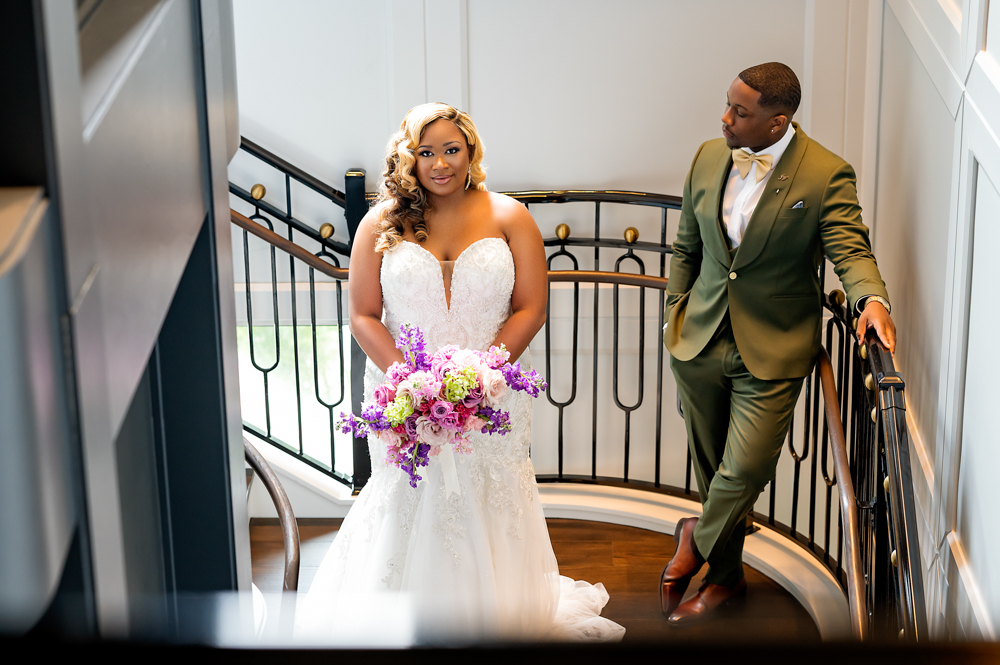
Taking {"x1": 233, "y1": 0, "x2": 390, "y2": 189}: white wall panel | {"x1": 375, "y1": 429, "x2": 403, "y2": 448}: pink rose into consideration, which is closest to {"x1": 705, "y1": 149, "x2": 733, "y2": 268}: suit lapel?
{"x1": 375, "y1": 429, "x2": 403, "y2": 448}: pink rose

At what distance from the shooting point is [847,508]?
2680 millimetres

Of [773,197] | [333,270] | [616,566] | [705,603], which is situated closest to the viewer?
[773,197]

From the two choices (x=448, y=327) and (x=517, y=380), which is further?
(x=448, y=327)

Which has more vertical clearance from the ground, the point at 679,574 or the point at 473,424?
the point at 473,424

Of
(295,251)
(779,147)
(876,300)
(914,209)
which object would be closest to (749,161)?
(779,147)

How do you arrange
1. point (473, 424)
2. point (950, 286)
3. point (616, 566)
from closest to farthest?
point (950, 286)
point (473, 424)
point (616, 566)

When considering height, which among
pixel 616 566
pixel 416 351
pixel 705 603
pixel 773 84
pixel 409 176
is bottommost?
pixel 616 566

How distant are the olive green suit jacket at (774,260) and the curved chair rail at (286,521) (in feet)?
4.69

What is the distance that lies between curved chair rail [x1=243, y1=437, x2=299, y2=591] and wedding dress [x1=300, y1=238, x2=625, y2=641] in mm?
547

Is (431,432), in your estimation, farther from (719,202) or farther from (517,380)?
(719,202)

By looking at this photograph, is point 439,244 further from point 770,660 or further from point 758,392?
point 770,660

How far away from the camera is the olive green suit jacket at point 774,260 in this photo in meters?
2.74

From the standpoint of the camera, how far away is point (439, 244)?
9.52 ft

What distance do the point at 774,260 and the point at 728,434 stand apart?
643 millimetres
